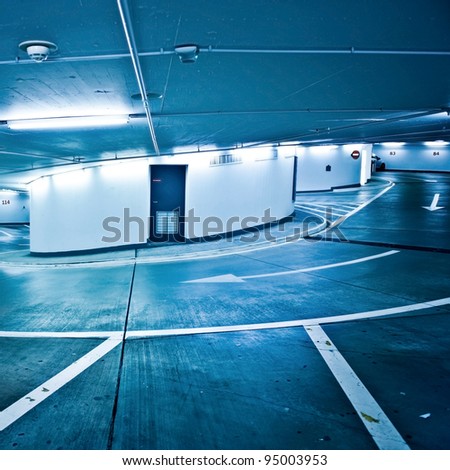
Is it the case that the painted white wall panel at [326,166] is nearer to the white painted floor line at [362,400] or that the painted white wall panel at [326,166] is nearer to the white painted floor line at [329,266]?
the white painted floor line at [329,266]

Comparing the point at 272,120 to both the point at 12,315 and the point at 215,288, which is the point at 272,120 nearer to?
the point at 215,288

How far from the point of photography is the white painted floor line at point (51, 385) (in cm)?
299

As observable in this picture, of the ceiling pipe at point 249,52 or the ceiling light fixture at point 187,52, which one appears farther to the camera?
the ceiling pipe at point 249,52

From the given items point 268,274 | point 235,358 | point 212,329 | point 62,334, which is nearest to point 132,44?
point 235,358

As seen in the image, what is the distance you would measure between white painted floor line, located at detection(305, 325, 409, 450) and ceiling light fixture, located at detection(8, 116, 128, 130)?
17.1 ft

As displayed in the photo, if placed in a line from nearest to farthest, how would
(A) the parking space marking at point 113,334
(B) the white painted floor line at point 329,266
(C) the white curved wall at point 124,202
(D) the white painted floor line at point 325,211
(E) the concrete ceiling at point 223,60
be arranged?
(E) the concrete ceiling at point 223,60
(A) the parking space marking at point 113,334
(B) the white painted floor line at point 329,266
(C) the white curved wall at point 124,202
(D) the white painted floor line at point 325,211

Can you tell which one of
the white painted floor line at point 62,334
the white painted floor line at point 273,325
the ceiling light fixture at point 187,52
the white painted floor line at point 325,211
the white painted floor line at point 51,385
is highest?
the ceiling light fixture at point 187,52

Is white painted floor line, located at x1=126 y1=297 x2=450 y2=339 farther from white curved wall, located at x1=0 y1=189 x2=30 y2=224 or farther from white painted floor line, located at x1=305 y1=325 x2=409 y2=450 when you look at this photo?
white curved wall, located at x1=0 y1=189 x2=30 y2=224

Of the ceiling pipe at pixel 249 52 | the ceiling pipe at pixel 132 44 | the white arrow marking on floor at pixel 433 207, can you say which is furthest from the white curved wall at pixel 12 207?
the ceiling pipe at pixel 249 52

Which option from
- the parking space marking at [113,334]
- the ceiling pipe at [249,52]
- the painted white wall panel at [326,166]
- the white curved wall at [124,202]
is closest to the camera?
the parking space marking at [113,334]

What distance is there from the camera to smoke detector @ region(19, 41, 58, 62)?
322 centimetres

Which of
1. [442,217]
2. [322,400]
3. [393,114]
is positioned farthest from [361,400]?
[442,217]

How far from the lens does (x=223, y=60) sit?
154 inches

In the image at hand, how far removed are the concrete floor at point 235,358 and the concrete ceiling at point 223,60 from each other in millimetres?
3335
